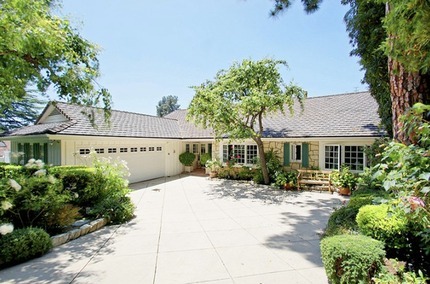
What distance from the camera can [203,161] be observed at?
18.4 metres

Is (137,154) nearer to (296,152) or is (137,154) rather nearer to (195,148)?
(195,148)

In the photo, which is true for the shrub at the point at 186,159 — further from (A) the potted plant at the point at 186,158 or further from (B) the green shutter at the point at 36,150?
(B) the green shutter at the point at 36,150

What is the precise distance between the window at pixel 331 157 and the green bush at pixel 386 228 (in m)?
9.77

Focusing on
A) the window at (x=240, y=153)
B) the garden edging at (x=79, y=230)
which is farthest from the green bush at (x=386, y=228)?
the window at (x=240, y=153)

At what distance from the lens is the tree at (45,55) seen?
5.11 metres

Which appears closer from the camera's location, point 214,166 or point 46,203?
point 46,203

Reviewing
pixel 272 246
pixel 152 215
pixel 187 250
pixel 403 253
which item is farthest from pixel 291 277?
pixel 152 215

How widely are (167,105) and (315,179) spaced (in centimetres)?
5914

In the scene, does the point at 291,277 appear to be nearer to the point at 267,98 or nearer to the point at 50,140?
the point at 267,98

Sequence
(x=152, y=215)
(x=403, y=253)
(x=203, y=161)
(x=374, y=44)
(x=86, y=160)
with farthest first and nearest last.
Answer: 1. (x=203, y=161)
2. (x=86, y=160)
3. (x=152, y=215)
4. (x=374, y=44)
5. (x=403, y=253)

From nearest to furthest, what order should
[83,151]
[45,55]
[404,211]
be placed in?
1. [404,211]
2. [45,55]
3. [83,151]

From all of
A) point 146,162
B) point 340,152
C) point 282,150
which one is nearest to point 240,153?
point 282,150

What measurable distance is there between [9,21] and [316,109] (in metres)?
16.5

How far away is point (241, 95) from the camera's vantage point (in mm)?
12633
